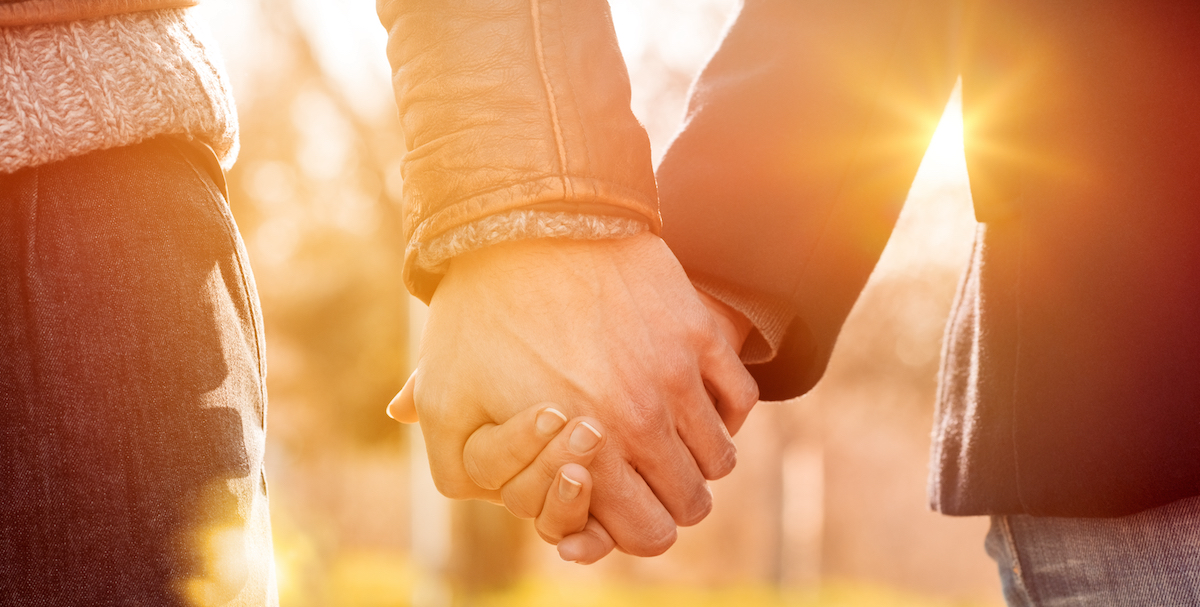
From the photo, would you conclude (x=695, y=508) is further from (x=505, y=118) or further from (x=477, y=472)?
(x=505, y=118)

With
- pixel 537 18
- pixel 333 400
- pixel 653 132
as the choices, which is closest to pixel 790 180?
pixel 537 18

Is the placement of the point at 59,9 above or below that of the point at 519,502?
above

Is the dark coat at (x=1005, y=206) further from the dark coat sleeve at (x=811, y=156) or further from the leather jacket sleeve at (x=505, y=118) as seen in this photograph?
the leather jacket sleeve at (x=505, y=118)

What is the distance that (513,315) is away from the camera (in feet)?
4.17

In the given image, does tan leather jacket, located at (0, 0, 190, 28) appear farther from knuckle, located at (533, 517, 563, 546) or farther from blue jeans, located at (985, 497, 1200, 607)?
blue jeans, located at (985, 497, 1200, 607)

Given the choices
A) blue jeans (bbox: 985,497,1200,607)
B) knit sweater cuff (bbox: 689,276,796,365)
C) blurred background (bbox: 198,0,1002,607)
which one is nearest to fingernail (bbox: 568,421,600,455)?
knit sweater cuff (bbox: 689,276,796,365)

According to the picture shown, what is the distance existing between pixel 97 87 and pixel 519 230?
0.56 metres

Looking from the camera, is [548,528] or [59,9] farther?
[548,528]

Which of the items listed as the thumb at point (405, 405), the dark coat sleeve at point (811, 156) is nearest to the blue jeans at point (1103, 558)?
the dark coat sleeve at point (811, 156)

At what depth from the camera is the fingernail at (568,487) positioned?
48.3 inches

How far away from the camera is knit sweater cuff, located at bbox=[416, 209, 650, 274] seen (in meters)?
1.24

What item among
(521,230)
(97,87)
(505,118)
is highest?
(97,87)

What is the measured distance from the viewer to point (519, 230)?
1238 mm

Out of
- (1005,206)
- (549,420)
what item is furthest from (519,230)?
(1005,206)
